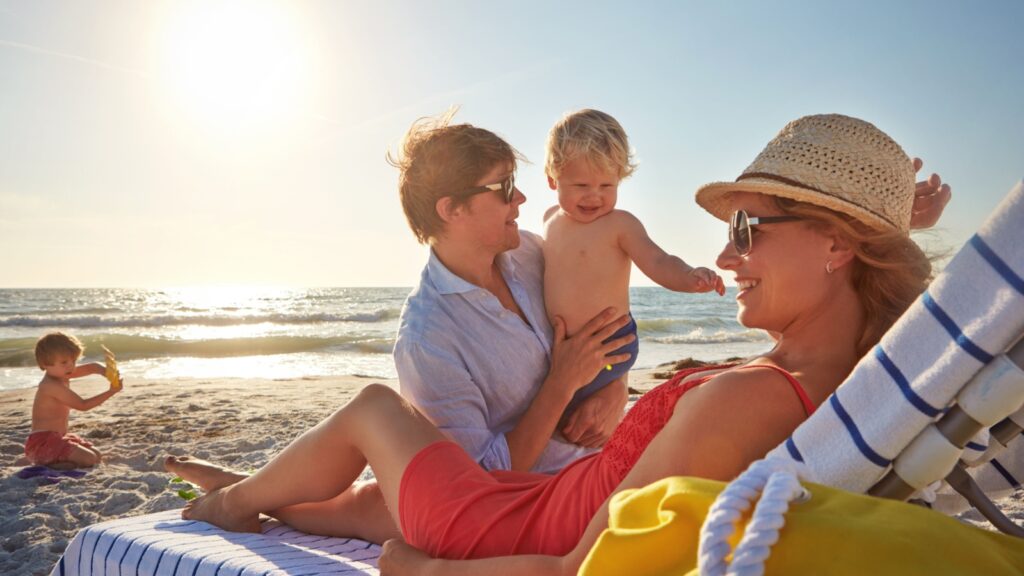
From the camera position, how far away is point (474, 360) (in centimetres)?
363

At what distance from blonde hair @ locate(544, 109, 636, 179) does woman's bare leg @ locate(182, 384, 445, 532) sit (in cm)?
169

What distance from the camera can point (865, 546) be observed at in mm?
1148

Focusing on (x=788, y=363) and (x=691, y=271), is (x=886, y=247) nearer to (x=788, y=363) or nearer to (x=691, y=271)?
(x=788, y=363)

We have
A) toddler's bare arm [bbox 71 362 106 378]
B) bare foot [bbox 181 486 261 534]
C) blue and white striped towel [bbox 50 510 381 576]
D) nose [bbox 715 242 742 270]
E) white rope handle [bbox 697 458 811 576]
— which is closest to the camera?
white rope handle [bbox 697 458 811 576]

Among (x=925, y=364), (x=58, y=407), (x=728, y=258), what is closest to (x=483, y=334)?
(x=728, y=258)

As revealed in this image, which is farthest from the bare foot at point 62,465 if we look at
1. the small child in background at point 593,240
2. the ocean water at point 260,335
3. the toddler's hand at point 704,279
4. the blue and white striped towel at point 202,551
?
the ocean water at point 260,335

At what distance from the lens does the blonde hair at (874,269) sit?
2.21m

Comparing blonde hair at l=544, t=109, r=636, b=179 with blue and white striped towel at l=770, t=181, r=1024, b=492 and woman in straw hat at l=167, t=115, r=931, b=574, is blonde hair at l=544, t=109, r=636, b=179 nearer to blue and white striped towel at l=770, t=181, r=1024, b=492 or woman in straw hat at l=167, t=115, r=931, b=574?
woman in straw hat at l=167, t=115, r=931, b=574

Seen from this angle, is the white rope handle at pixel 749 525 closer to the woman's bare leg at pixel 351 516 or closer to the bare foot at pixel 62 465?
the woman's bare leg at pixel 351 516

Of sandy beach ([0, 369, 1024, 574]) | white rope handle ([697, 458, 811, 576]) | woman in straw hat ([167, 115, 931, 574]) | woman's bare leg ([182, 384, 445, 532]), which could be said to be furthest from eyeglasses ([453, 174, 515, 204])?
sandy beach ([0, 369, 1024, 574])

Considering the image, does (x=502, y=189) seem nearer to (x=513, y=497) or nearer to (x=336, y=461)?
(x=336, y=461)

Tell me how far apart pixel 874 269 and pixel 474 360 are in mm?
1829

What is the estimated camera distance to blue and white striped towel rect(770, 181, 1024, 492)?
4.59ft

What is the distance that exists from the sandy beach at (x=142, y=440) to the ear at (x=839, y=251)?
3.44m
